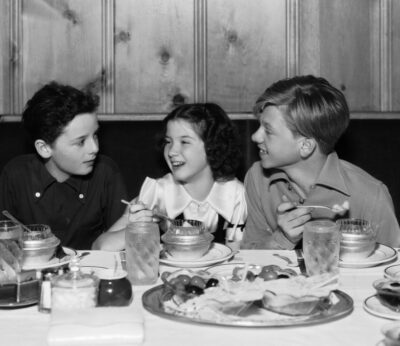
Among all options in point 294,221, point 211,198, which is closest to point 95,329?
point 294,221

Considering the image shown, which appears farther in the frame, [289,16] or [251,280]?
[289,16]

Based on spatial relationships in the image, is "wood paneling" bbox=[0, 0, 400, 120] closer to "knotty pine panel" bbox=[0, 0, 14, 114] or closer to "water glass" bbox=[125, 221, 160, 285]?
"knotty pine panel" bbox=[0, 0, 14, 114]

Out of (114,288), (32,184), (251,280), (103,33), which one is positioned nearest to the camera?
(114,288)

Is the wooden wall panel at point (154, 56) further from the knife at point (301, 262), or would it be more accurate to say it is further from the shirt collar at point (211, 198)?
the knife at point (301, 262)

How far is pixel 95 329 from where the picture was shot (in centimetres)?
133

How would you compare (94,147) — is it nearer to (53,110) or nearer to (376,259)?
(53,110)

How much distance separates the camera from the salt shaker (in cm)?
149

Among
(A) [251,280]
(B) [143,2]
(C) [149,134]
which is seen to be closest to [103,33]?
(B) [143,2]

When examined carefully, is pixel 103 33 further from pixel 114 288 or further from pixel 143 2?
pixel 114 288

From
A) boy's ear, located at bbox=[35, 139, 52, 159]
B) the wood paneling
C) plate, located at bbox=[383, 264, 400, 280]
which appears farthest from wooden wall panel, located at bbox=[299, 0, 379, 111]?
plate, located at bbox=[383, 264, 400, 280]

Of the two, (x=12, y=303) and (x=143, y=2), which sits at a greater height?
(x=143, y=2)

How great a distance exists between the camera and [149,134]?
2.92 meters

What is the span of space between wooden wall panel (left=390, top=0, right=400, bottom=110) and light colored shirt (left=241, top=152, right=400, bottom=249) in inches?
27.1

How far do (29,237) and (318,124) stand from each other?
1167 mm
